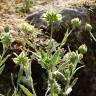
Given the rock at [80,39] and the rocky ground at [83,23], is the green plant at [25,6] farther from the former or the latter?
the rock at [80,39]

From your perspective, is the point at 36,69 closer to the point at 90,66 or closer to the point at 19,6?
the point at 90,66

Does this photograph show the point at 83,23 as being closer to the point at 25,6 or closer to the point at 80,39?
the point at 80,39

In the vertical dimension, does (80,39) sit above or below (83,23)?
below

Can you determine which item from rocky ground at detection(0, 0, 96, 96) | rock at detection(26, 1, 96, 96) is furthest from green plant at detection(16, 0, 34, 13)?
rock at detection(26, 1, 96, 96)

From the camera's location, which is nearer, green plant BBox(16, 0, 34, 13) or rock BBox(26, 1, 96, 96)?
rock BBox(26, 1, 96, 96)

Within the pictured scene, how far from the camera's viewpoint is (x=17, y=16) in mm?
4082

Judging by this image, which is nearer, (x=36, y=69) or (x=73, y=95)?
(x=36, y=69)

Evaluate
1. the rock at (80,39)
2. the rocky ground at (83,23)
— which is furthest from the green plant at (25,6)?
the rock at (80,39)

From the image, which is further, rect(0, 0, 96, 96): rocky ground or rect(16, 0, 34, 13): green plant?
rect(16, 0, 34, 13): green plant

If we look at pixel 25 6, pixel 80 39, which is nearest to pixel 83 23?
pixel 80 39

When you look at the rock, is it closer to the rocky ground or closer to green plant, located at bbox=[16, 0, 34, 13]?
the rocky ground

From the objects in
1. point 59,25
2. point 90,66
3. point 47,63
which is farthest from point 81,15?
point 47,63

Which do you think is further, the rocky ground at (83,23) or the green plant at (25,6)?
the green plant at (25,6)

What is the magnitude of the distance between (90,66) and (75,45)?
25cm
